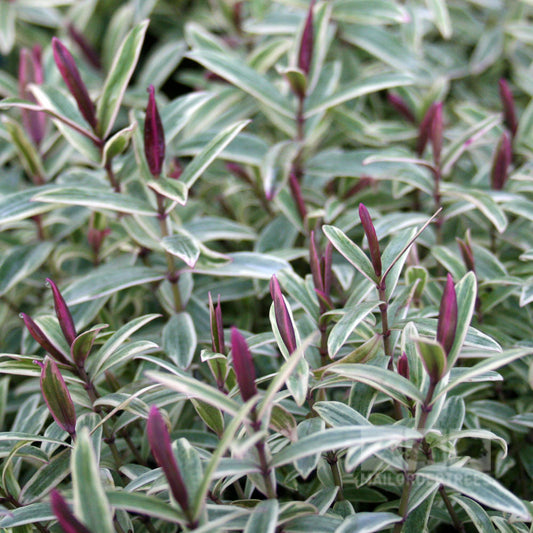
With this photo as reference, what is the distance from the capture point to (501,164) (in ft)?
3.75

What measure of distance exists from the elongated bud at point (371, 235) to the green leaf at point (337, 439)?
8.4 inches

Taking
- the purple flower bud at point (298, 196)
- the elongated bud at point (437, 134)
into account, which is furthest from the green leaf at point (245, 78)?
the elongated bud at point (437, 134)

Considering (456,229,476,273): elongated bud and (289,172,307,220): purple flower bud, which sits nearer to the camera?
(456,229,476,273): elongated bud

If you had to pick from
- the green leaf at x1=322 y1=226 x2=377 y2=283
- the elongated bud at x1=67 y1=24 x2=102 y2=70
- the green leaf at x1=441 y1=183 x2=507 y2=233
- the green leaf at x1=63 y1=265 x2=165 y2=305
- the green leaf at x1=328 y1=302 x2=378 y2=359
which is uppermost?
the elongated bud at x1=67 y1=24 x2=102 y2=70

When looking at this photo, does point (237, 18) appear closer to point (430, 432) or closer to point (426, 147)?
point (426, 147)

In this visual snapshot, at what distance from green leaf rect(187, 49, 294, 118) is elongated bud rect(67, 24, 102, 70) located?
0.61m

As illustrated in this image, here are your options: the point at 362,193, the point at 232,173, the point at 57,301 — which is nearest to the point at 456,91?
the point at 362,193

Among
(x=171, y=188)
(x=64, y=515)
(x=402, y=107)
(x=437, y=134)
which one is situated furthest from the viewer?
(x=402, y=107)

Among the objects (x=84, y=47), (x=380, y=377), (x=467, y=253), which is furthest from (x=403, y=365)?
(x=84, y=47)

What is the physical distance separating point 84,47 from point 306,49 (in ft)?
2.51

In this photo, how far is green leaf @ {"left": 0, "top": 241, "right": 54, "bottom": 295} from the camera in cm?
112

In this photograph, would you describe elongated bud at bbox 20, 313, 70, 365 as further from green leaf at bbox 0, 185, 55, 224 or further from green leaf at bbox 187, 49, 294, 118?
green leaf at bbox 187, 49, 294, 118

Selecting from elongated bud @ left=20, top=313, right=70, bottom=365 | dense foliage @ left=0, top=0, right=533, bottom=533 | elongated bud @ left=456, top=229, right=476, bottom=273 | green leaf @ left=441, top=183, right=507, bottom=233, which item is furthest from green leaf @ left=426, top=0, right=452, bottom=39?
A: elongated bud @ left=20, top=313, right=70, bottom=365

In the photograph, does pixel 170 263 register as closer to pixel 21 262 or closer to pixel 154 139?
pixel 154 139
